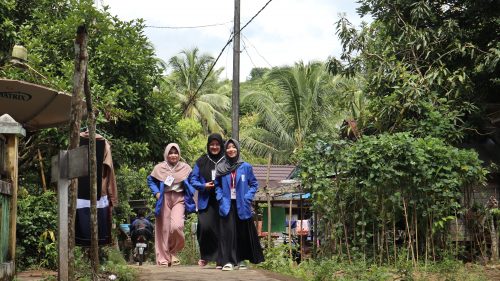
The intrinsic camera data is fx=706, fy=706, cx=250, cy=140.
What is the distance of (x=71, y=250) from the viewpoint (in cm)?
635

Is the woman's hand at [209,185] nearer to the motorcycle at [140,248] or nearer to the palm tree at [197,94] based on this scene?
the motorcycle at [140,248]

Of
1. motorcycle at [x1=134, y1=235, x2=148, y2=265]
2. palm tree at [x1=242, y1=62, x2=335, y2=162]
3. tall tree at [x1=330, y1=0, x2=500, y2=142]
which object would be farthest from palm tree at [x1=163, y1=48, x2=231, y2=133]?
tall tree at [x1=330, y1=0, x2=500, y2=142]

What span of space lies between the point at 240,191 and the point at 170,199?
1.09 m

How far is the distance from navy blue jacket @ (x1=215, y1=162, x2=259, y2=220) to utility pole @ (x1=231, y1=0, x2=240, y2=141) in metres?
6.53

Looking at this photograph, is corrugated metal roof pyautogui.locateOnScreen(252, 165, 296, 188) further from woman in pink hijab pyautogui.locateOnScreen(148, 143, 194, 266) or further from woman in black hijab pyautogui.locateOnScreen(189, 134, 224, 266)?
woman in black hijab pyautogui.locateOnScreen(189, 134, 224, 266)

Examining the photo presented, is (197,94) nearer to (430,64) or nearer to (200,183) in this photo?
(430,64)

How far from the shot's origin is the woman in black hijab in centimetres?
958

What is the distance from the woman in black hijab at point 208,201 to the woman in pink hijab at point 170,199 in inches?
7.4

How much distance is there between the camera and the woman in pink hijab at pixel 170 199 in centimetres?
973

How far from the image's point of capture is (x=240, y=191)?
31.0 ft

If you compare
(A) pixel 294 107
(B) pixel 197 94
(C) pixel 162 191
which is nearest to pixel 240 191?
(C) pixel 162 191

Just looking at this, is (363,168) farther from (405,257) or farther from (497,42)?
(497,42)

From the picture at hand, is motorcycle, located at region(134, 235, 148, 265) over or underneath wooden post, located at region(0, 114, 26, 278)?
underneath

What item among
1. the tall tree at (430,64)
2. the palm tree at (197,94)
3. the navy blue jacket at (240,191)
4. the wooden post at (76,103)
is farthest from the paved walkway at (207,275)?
the palm tree at (197,94)
